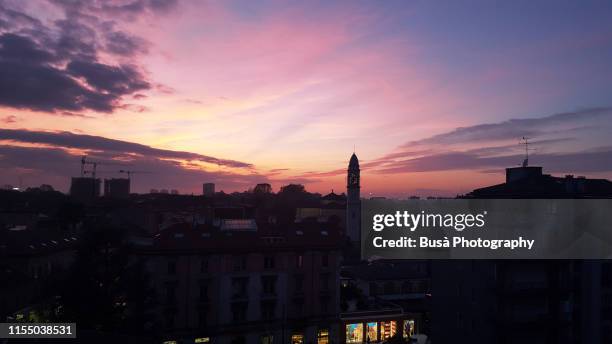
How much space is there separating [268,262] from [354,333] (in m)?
11.8

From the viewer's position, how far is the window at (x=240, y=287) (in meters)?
36.2

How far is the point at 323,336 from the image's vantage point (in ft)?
129

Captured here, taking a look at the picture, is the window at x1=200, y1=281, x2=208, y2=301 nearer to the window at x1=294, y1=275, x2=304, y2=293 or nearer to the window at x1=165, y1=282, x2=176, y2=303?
the window at x1=165, y1=282, x2=176, y2=303

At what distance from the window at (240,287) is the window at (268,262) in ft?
6.58

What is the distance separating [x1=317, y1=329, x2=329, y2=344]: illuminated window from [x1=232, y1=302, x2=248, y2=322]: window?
7.49 meters

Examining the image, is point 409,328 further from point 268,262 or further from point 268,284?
point 268,262

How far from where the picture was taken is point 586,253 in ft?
85.6

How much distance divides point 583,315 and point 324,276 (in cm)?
2019

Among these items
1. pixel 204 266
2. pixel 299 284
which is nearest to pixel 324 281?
pixel 299 284

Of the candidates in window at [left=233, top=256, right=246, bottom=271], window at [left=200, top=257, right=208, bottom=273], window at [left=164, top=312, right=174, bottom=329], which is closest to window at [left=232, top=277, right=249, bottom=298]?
window at [left=233, top=256, right=246, bottom=271]

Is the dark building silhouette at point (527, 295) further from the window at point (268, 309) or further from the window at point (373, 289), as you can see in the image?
the window at point (373, 289)

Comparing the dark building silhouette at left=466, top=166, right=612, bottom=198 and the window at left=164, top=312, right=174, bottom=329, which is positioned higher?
the dark building silhouette at left=466, top=166, right=612, bottom=198

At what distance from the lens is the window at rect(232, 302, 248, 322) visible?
36.1m

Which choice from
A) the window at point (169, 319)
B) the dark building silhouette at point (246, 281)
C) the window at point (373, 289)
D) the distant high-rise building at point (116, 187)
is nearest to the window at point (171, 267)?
the dark building silhouette at point (246, 281)
